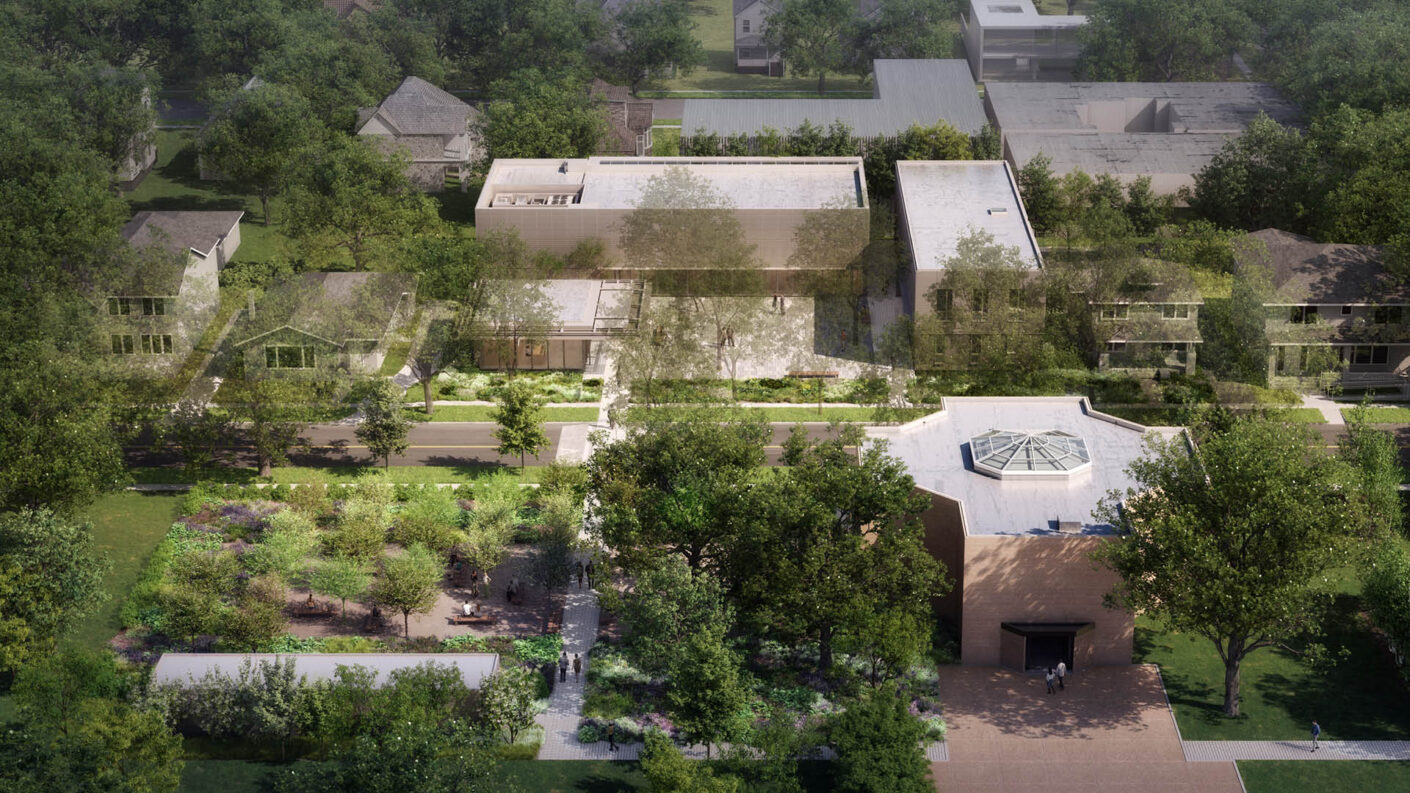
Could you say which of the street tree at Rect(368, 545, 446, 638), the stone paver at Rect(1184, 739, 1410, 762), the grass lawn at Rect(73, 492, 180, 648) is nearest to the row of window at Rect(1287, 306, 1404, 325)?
the stone paver at Rect(1184, 739, 1410, 762)

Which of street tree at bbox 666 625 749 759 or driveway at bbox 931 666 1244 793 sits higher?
street tree at bbox 666 625 749 759

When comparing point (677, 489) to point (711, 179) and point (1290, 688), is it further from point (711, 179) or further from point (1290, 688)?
point (711, 179)

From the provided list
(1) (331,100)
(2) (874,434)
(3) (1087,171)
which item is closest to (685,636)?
(2) (874,434)

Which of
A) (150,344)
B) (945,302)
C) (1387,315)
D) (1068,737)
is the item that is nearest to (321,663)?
(1068,737)

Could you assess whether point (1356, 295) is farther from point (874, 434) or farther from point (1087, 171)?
point (874, 434)

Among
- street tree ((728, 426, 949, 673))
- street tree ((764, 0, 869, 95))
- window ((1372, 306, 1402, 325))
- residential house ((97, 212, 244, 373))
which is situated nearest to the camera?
street tree ((728, 426, 949, 673))

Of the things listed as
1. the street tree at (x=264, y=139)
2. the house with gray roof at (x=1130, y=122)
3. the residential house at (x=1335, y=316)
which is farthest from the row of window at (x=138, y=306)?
the residential house at (x=1335, y=316)

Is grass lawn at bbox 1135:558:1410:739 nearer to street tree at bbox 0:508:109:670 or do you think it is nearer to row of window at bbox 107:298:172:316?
street tree at bbox 0:508:109:670
